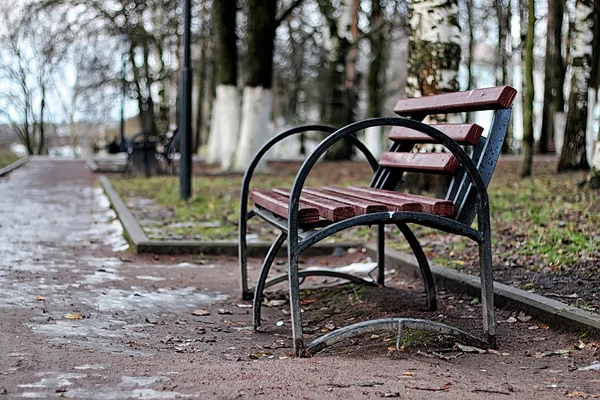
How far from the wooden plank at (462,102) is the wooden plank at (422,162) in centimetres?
28

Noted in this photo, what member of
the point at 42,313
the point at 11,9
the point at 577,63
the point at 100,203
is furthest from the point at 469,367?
the point at 11,9

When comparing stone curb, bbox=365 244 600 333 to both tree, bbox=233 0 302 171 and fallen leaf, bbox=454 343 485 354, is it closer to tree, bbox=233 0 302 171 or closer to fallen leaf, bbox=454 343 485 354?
fallen leaf, bbox=454 343 485 354

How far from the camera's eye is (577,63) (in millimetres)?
14656

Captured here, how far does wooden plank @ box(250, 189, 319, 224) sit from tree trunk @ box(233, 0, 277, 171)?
11697 millimetres

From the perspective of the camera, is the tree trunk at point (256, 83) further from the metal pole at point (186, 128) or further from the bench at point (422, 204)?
the bench at point (422, 204)

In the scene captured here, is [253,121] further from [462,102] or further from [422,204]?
[422,204]

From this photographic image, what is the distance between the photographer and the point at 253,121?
16.9m

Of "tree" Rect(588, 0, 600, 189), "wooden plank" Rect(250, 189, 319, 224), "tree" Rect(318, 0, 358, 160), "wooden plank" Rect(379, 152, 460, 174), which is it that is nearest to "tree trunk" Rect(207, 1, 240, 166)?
"tree" Rect(318, 0, 358, 160)

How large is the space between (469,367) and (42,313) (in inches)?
89.3

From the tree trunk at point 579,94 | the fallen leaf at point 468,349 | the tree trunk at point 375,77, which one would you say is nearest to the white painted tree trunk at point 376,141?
the tree trunk at point 375,77

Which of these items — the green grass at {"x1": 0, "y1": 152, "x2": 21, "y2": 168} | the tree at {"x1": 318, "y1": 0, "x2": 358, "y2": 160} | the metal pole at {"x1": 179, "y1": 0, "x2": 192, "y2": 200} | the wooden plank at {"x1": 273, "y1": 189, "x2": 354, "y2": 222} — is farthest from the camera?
the tree at {"x1": 318, "y1": 0, "x2": 358, "y2": 160}

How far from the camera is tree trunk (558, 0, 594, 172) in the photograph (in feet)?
46.8

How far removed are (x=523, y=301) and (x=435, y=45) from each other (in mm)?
4862

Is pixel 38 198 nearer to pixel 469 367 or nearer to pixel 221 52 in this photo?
pixel 221 52
